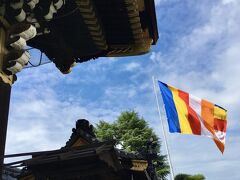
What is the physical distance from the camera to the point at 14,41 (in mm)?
5449

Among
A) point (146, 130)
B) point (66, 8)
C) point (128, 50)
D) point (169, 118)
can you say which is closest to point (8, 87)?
point (66, 8)

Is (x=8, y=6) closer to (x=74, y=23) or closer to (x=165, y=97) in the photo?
(x=74, y=23)

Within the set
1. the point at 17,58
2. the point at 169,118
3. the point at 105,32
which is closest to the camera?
the point at 17,58

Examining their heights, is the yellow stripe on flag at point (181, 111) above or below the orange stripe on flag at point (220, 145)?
above

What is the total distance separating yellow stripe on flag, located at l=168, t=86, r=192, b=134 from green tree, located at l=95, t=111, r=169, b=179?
3094 cm

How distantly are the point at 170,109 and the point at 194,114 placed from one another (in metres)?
1.10

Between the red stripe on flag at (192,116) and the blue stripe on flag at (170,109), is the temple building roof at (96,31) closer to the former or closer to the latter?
the blue stripe on flag at (170,109)

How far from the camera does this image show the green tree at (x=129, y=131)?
45000 millimetres

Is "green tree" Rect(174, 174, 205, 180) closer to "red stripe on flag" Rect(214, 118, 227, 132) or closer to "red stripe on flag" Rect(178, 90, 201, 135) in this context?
"red stripe on flag" Rect(214, 118, 227, 132)

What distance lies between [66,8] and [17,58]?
117 inches

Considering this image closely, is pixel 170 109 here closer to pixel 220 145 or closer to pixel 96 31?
pixel 220 145

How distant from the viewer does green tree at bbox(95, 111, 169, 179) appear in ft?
148

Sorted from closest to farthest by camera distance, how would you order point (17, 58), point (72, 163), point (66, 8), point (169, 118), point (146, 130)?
point (17, 58), point (66, 8), point (72, 163), point (169, 118), point (146, 130)

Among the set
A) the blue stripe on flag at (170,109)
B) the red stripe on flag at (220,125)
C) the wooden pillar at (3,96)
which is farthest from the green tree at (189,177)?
the wooden pillar at (3,96)
